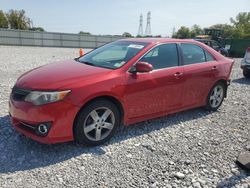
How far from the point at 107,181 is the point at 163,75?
2177mm

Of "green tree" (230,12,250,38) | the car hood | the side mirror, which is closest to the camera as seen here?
the car hood

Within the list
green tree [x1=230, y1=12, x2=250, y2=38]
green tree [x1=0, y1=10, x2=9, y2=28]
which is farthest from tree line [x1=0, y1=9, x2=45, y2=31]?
green tree [x1=230, y1=12, x2=250, y2=38]

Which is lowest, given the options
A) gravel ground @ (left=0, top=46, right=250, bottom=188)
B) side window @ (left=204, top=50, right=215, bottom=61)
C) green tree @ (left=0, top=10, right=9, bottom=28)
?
gravel ground @ (left=0, top=46, right=250, bottom=188)

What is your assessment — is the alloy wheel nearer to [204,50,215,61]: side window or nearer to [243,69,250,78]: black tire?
[204,50,215,61]: side window

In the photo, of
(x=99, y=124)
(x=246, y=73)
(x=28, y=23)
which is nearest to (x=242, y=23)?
(x=28, y=23)

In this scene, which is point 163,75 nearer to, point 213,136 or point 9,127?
point 213,136

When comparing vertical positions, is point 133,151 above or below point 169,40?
below

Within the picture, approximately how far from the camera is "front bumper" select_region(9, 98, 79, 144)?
3721 mm

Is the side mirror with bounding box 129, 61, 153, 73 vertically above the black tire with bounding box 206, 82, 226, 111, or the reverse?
the side mirror with bounding box 129, 61, 153, 73

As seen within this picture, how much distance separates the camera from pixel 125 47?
202 inches

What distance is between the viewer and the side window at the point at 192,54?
5.42 metres

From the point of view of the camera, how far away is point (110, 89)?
162 inches

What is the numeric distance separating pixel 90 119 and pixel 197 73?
8.03 ft

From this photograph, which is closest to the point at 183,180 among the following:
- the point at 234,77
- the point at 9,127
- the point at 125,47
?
the point at 125,47
